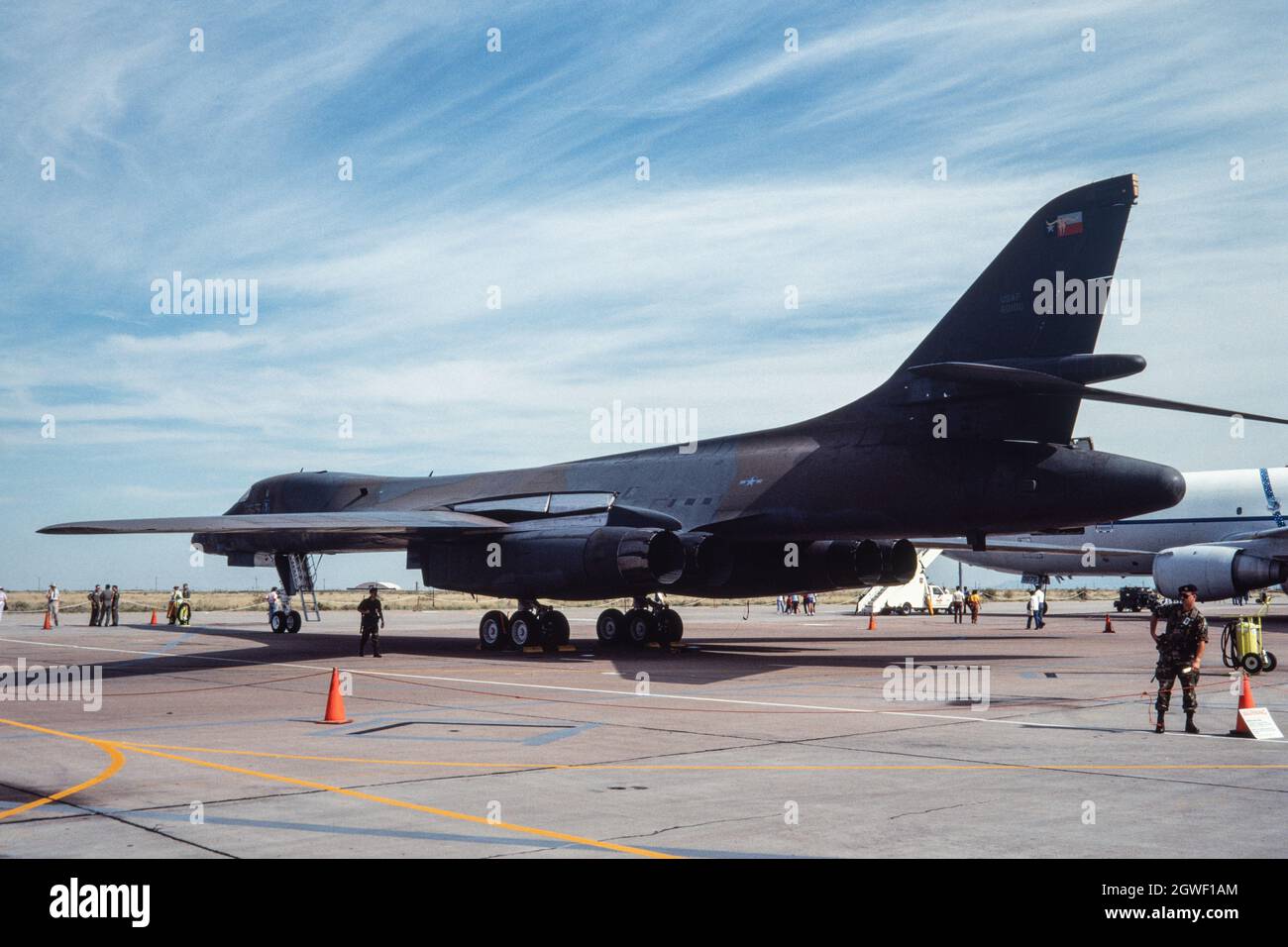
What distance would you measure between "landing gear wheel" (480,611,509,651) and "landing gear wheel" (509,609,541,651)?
193mm

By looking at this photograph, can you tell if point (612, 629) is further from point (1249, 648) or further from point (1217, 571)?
point (1217, 571)

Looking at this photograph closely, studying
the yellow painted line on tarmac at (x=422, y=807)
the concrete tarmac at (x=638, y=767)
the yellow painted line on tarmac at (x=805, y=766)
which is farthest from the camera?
the yellow painted line on tarmac at (x=805, y=766)

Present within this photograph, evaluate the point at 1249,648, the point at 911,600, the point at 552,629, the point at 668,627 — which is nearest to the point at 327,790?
the point at 1249,648

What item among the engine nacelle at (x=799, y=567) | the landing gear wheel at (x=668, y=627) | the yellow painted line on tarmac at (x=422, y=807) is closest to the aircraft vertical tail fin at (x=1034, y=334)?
the engine nacelle at (x=799, y=567)

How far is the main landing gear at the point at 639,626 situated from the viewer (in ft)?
82.7

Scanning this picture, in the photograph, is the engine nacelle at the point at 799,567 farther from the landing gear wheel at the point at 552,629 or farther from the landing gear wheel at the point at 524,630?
the landing gear wheel at the point at 524,630

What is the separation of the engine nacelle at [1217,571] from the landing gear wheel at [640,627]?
16.4 metres

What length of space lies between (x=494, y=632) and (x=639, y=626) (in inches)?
125

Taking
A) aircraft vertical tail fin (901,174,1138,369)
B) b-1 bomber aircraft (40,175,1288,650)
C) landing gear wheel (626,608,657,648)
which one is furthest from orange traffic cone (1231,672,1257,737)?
landing gear wheel (626,608,657,648)

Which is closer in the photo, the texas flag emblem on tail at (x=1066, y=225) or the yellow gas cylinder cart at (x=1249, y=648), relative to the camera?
the texas flag emblem on tail at (x=1066, y=225)

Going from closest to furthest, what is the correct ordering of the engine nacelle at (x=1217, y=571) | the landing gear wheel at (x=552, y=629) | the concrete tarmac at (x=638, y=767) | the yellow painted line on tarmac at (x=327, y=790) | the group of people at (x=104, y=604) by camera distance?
the yellow painted line on tarmac at (x=327, y=790) < the concrete tarmac at (x=638, y=767) < the landing gear wheel at (x=552, y=629) < the engine nacelle at (x=1217, y=571) < the group of people at (x=104, y=604)

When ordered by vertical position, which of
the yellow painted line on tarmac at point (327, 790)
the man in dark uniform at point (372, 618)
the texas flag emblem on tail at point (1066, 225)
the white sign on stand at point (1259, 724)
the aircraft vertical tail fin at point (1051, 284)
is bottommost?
the white sign on stand at point (1259, 724)

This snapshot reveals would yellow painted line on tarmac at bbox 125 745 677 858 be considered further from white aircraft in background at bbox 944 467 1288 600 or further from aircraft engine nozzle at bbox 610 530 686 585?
white aircraft in background at bbox 944 467 1288 600

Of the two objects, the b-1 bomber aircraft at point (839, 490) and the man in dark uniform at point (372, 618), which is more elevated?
the b-1 bomber aircraft at point (839, 490)
